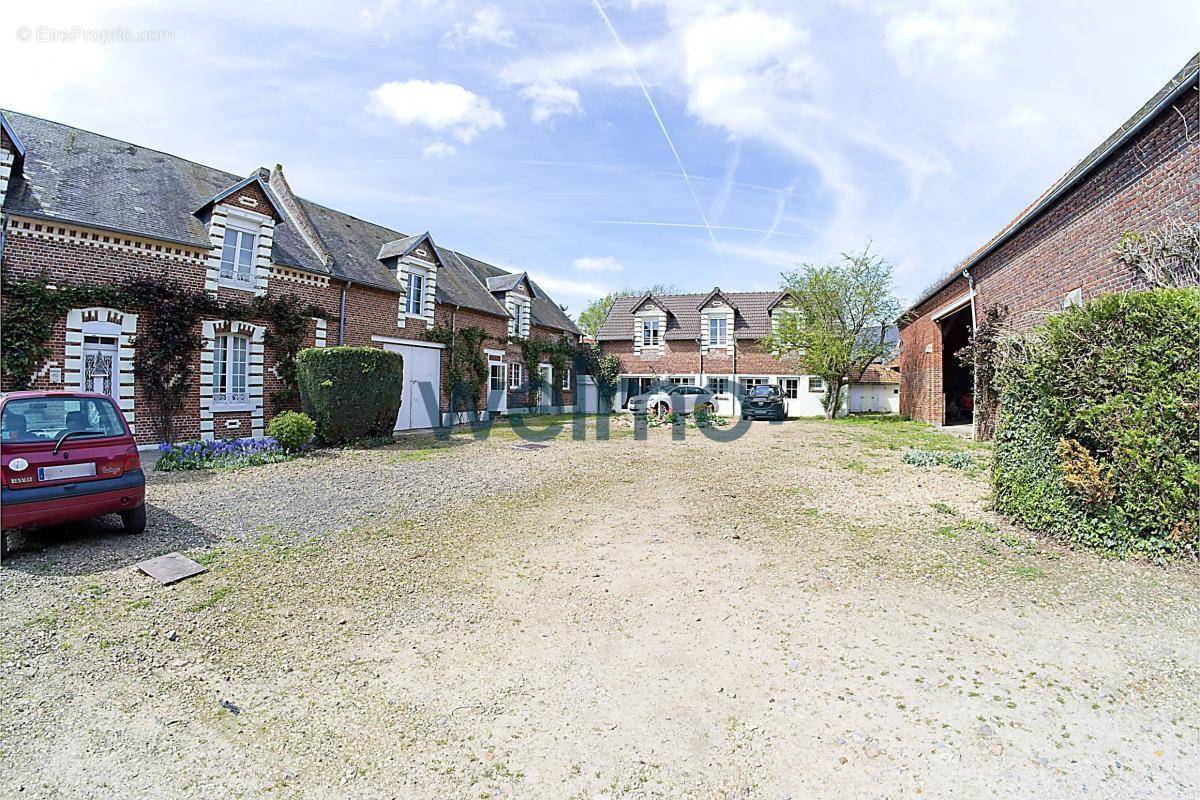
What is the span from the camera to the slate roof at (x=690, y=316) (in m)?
28.7

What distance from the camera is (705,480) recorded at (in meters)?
8.88

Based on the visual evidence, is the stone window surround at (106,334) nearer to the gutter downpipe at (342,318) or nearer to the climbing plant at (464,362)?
the gutter downpipe at (342,318)

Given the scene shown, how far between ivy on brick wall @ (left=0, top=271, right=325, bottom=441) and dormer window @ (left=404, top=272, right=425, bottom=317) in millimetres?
3277

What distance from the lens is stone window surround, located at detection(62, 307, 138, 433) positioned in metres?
10.5

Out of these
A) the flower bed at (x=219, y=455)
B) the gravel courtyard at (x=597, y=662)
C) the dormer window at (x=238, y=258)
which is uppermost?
the dormer window at (x=238, y=258)

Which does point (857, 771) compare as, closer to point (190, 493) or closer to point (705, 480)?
point (705, 480)

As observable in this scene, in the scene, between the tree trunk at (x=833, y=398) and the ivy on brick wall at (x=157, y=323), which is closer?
the ivy on brick wall at (x=157, y=323)

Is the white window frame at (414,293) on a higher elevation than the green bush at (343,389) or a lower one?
higher

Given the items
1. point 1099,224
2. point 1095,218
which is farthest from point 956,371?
point 1099,224

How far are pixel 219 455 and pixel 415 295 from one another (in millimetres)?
9162

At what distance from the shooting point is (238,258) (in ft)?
43.7

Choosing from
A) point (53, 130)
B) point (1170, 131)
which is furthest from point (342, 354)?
point (1170, 131)

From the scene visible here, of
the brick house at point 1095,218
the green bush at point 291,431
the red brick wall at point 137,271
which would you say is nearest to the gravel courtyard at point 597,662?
the brick house at point 1095,218

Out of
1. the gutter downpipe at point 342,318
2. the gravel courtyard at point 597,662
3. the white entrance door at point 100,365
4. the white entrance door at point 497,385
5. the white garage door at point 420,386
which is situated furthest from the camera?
the white entrance door at point 497,385
